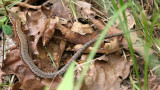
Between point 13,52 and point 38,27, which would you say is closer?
point 13,52

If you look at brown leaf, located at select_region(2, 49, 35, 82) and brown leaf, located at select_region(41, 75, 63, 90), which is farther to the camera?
brown leaf, located at select_region(2, 49, 35, 82)

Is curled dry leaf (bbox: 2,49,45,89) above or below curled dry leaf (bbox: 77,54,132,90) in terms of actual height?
above

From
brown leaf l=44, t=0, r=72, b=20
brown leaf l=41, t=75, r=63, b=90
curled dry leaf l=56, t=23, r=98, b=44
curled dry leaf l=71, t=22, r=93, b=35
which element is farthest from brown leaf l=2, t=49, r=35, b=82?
brown leaf l=44, t=0, r=72, b=20

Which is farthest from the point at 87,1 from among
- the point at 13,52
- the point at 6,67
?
the point at 6,67

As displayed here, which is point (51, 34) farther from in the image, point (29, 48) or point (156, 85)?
point (156, 85)

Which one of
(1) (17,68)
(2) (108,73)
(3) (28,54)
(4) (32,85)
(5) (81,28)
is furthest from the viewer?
(5) (81,28)

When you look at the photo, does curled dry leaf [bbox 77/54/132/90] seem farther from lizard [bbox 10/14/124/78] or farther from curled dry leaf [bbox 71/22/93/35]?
curled dry leaf [bbox 71/22/93/35]

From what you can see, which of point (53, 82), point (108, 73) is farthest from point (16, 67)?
point (108, 73)

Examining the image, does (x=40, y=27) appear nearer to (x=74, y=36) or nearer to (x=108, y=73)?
(x=74, y=36)
